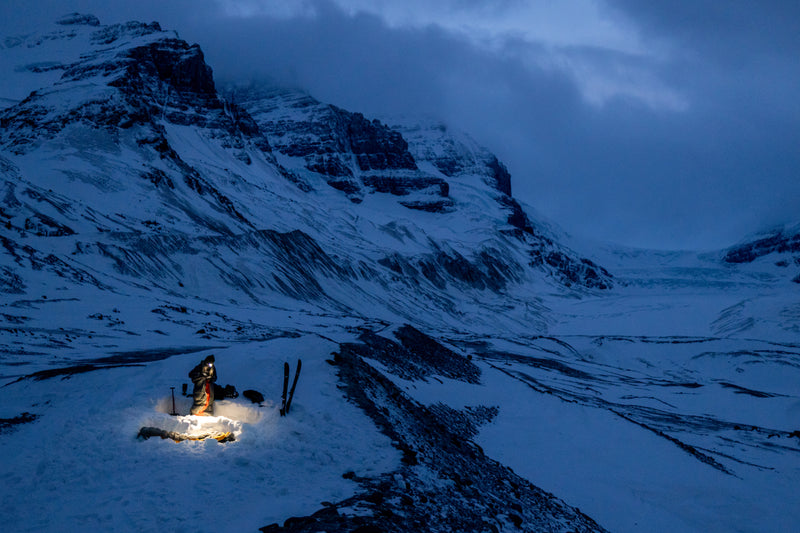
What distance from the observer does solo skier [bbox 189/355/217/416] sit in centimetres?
1634

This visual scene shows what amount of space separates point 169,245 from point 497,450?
62276 millimetres

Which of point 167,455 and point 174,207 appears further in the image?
point 174,207

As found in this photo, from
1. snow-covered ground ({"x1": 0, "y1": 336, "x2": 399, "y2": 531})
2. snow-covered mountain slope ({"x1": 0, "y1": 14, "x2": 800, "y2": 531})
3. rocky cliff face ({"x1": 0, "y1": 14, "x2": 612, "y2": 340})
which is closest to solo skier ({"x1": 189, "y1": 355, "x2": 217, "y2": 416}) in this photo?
snow-covered ground ({"x1": 0, "y1": 336, "x2": 399, "y2": 531})

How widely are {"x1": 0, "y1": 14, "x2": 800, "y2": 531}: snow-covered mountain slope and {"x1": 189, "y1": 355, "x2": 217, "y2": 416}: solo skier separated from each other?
0.73 metres

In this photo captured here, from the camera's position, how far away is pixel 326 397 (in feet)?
61.8

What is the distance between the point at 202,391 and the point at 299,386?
152 inches

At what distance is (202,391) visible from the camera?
16406 mm

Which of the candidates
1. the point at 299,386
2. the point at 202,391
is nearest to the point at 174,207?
the point at 299,386

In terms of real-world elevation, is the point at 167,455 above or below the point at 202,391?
below

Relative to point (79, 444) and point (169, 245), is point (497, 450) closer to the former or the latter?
point (79, 444)

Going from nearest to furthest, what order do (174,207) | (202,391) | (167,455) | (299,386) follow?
(167,455), (202,391), (299,386), (174,207)

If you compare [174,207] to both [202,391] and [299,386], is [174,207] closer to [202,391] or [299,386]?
[299,386]

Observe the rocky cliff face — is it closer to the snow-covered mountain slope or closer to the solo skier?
the snow-covered mountain slope

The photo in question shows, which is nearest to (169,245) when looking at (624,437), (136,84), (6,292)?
(6,292)
